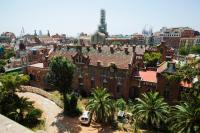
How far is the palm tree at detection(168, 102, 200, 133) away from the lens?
31.8 metres

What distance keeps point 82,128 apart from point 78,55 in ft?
77.0

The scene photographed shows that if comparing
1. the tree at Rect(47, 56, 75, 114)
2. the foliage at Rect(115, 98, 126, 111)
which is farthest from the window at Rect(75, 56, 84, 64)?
the foliage at Rect(115, 98, 126, 111)

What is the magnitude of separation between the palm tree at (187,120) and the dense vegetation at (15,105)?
84.0ft

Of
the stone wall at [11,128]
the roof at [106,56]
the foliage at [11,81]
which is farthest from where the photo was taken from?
the roof at [106,56]

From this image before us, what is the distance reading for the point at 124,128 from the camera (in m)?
40.6

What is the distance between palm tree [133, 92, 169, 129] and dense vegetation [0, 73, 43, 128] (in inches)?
777

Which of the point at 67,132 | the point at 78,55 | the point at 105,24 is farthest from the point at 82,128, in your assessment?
the point at 105,24

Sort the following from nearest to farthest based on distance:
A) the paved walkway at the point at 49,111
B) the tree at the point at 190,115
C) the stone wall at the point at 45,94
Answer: the tree at the point at 190,115, the paved walkway at the point at 49,111, the stone wall at the point at 45,94

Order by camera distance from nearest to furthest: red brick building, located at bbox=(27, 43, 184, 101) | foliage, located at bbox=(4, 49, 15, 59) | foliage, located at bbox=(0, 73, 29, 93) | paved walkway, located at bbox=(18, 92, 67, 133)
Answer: foliage, located at bbox=(0, 73, 29, 93), paved walkway, located at bbox=(18, 92, 67, 133), red brick building, located at bbox=(27, 43, 184, 101), foliage, located at bbox=(4, 49, 15, 59)

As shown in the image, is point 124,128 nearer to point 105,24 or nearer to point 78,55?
point 78,55

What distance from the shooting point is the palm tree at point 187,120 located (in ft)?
104

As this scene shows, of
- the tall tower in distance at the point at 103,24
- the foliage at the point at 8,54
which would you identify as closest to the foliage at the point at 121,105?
the foliage at the point at 8,54

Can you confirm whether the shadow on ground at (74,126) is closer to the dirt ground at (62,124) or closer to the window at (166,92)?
the dirt ground at (62,124)

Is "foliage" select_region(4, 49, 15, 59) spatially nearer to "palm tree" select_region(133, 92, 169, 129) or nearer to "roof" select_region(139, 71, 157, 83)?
"roof" select_region(139, 71, 157, 83)
